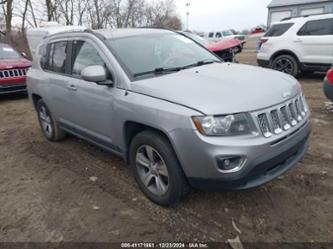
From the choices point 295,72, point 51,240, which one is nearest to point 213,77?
point 51,240

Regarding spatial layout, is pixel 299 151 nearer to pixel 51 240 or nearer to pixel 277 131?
pixel 277 131

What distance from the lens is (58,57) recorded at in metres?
4.49

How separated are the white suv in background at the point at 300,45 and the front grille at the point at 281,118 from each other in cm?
655

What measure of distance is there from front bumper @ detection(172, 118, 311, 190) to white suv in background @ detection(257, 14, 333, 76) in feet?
23.4

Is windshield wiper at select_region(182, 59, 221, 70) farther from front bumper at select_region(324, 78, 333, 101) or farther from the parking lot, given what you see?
front bumper at select_region(324, 78, 333, 101)

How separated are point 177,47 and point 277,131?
186cm

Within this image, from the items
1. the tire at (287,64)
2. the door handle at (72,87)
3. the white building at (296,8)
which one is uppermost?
the white building at (296,8)

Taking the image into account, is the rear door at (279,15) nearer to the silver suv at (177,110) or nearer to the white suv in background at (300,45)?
the white suv in background at (300,45)

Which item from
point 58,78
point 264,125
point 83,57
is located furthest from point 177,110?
point 58,78

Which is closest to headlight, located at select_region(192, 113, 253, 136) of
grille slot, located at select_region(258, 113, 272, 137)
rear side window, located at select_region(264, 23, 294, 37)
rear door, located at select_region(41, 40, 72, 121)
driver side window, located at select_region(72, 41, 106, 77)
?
grille slot, located at select_region(258, 113, 272, 137)

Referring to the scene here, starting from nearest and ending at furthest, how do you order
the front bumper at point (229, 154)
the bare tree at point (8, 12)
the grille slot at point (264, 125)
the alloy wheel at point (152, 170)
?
the front bumper at point (229, 154) < the grille slot at point (264, 125) < the alloy wheel at point (152, 170) < the bare tree at point (8, 12)

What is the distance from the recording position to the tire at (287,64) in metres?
9.24

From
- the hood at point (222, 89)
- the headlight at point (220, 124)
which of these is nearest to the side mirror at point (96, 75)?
the hood at point (222, 89)

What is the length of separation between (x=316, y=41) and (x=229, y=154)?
7831 millimetres
